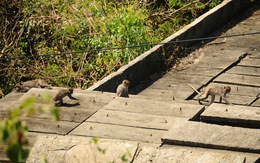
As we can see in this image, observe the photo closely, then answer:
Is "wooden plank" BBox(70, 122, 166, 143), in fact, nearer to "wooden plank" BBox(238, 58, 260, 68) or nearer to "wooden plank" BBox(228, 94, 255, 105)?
"wooden plank" BBox(228, 94, 255, 105)

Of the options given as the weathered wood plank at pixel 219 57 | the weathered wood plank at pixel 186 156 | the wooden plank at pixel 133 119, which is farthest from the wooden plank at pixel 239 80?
the weathered wood plank at pixel 186 156

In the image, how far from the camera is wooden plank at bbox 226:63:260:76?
12078mm

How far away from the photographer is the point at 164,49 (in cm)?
1245

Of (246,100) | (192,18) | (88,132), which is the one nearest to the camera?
(88,132)

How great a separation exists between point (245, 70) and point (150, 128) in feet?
14.4

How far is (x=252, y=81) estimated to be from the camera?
1167 centimetres

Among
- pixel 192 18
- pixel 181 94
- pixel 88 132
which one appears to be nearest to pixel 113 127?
pixel 88 132

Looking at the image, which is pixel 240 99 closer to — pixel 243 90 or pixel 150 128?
pixel 243 90

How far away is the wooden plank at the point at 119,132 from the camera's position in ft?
25.9

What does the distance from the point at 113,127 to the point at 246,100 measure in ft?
10.4

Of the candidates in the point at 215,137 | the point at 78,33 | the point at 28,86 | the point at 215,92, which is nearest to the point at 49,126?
the point at 215,137

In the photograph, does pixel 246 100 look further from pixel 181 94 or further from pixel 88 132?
pixel 88 132

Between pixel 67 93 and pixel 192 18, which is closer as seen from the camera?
pixel 67 93

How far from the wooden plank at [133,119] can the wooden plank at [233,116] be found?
1.03 ft
